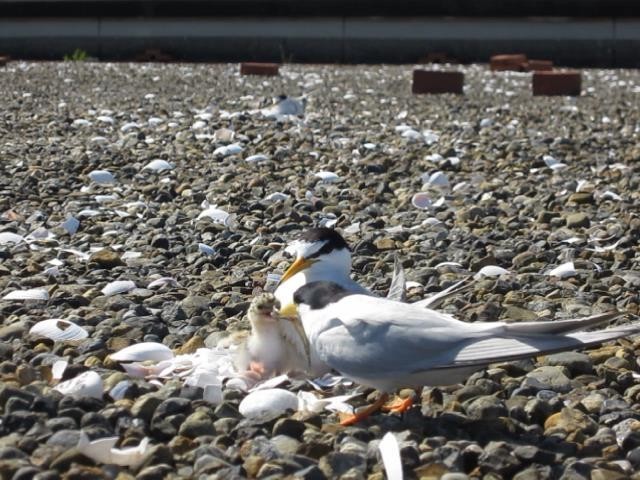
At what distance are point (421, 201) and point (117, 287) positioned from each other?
2.45 metres

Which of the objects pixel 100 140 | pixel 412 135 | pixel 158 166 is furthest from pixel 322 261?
pixel 412 135

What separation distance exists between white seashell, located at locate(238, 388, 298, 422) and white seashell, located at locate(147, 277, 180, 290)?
141 cm

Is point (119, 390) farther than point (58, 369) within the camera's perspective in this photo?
No

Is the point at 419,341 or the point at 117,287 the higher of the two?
the point at 419,341

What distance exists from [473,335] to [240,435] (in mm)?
646

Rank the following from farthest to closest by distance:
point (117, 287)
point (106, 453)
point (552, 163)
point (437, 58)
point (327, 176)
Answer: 1. point (437, 58)
2. point (552, 163)
3. point (327, 176)
4. point (117, 287)
5. point (106, 453)

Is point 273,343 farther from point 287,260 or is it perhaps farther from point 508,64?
point 508,64

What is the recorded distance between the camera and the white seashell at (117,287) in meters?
4.41

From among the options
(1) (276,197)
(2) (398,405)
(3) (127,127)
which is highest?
(3) (127,127)

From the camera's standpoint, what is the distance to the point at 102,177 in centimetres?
707

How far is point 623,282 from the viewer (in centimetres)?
464

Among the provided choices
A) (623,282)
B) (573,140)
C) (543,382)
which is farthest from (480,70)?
(543,382)

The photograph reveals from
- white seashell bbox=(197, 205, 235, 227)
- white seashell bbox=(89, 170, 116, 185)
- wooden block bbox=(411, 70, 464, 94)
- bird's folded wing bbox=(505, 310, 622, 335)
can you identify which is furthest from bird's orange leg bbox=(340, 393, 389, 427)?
wooden block bbox=(411, 70, 464, 94)

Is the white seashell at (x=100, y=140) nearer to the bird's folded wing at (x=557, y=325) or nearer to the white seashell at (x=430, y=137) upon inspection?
the white seashell at (x=430, y=137)
